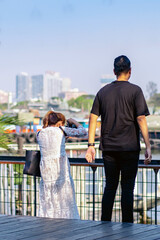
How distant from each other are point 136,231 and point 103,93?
116cm

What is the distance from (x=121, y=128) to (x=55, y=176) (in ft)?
3.60

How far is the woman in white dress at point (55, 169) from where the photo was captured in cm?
470

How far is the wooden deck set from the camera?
3340mm

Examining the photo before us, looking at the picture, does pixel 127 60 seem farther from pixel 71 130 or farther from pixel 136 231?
pixel 136 231

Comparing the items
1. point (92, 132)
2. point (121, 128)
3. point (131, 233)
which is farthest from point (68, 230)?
point (121, 128)

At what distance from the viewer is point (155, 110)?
151500mm

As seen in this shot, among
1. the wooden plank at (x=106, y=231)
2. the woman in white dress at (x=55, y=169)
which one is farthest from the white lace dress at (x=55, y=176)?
the wooden plank at (x=106, y=231)

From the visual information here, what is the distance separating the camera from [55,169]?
15.5 feet

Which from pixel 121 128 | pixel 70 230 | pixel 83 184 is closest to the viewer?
pixel 70 230

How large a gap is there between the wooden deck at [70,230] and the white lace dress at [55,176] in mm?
801

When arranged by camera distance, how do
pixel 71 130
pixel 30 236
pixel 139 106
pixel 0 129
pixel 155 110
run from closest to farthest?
pixel 30 236 < pixel 139 106 < pixel 71 130 < pixel 0 129 < pixel 155 110

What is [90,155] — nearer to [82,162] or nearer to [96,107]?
[96,107]

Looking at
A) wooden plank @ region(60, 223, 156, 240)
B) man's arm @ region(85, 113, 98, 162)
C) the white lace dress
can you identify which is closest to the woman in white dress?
the white lace dress

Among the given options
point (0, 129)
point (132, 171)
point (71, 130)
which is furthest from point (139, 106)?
point (0, 129)
